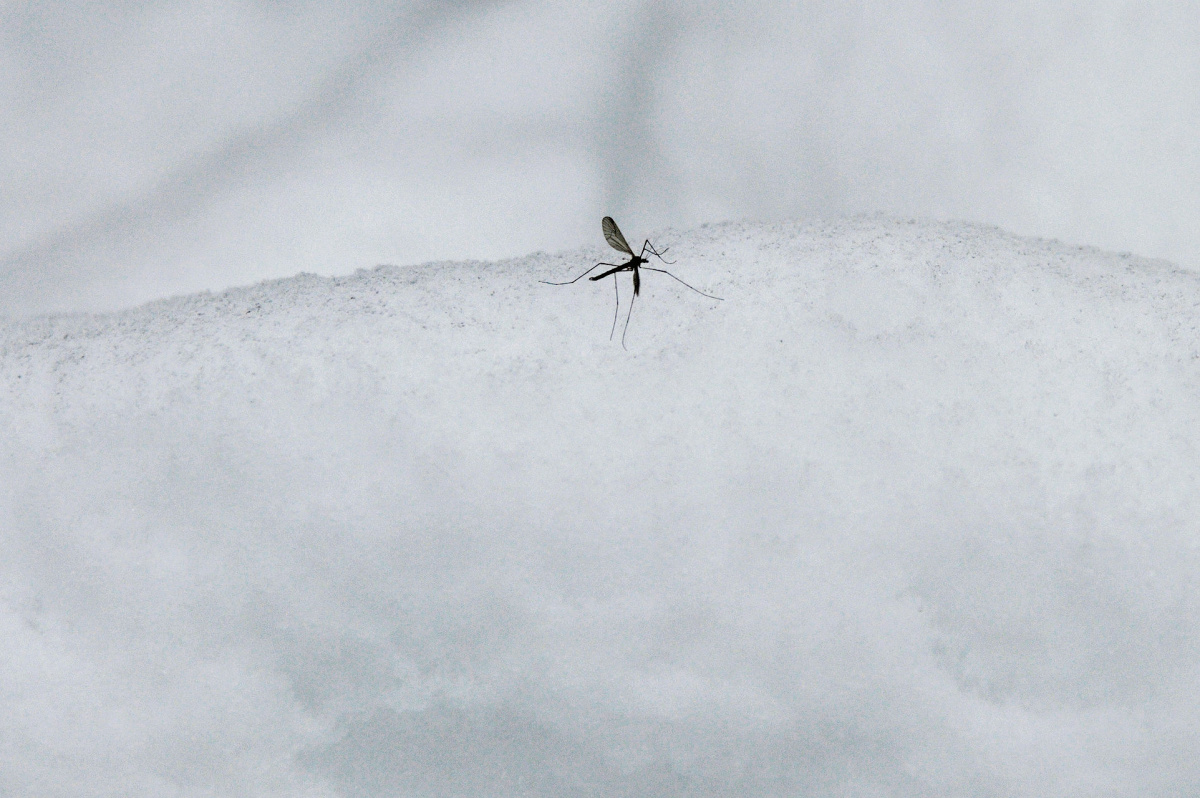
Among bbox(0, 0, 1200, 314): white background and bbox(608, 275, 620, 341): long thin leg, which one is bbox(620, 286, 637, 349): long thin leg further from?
bbox(0, 0, 1200, 314): white background

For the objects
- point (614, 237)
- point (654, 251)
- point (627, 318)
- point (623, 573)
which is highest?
point (654, 251)

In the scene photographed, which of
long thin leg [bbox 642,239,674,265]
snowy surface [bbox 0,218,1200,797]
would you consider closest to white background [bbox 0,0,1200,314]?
long thin leg [bbox 642,239,674,265]

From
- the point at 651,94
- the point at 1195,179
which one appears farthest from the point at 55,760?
the point at 1195,179

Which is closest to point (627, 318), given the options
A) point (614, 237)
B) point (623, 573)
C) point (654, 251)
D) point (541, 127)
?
point (614, 237)

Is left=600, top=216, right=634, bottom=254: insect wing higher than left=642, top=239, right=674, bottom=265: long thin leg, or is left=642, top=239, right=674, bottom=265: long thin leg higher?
left=642, top=239, right=674, bottom=265: long thin leg

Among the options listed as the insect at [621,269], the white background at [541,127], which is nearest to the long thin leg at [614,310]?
the insect at [621,269]

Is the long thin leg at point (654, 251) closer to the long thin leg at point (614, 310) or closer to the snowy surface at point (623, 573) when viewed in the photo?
the long thin leg at point (614, 310)

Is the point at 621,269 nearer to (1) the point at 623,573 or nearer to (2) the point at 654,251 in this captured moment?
(2) the point at 654,251

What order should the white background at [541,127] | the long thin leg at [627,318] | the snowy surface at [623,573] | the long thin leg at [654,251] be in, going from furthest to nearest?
1. the white background at [541,127]
2. the long thin leg at [654,251]
3. the long thin leg at [627,318]
4. the snowy surface at [623,573]
